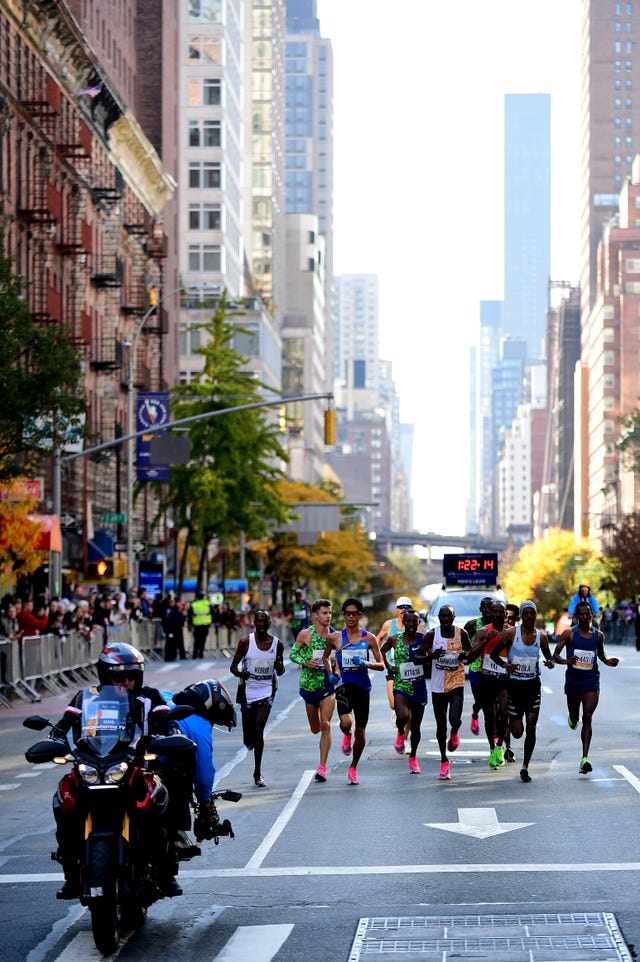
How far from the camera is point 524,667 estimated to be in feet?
62.5

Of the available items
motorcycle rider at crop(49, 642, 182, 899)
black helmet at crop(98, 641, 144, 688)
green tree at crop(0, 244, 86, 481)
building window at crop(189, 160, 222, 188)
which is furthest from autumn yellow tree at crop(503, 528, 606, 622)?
black helmet at crop(98, 641, 144, 688)

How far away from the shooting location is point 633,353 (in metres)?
187

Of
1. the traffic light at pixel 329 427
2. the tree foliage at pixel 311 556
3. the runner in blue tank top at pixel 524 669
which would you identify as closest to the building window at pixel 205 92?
the tree foliage at pixel 311 556

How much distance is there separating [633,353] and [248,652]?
171814 millimetres

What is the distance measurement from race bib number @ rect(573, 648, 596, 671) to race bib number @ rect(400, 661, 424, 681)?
1677 millimetres

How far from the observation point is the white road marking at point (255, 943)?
32.5ft

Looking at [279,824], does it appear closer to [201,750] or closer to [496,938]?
[201,750]

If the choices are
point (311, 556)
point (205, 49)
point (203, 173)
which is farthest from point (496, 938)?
point (203, 173)

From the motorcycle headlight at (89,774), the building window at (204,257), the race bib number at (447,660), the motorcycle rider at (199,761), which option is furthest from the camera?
the building window at (204,257)

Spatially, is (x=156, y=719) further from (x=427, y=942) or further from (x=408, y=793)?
(x=408, y=793)

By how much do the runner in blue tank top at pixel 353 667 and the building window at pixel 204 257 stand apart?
313ft

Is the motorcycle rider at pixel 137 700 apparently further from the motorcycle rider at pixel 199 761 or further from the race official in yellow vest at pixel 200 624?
the race official in yellow vest at pixel 200 624

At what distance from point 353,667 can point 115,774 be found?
9387 mm

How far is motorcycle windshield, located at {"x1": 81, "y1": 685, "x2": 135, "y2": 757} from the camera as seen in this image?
1005 cm
